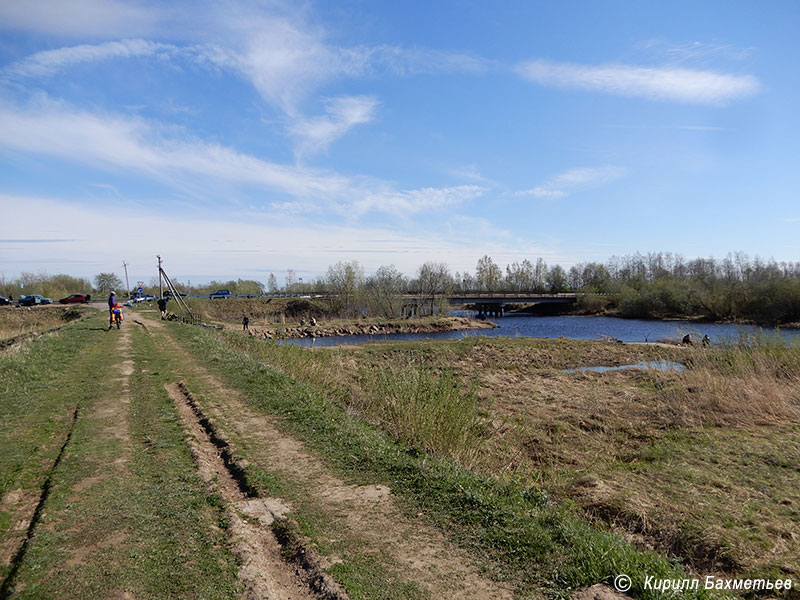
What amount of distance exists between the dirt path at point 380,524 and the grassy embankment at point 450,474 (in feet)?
0.62

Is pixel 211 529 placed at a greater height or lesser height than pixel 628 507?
greater

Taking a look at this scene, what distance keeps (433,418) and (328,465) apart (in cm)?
209

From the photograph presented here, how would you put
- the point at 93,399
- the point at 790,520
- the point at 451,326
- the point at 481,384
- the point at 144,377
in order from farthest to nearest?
the point at 451,326 → the point at 481,384 → the point at 144,377 → the point at 93,399 → the point at 790,520

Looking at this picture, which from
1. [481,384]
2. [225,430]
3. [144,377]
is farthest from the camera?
[481,384]

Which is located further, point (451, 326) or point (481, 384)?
point (451, 326)

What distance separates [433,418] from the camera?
23.5 ft

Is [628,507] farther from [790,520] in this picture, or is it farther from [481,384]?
[481,384]

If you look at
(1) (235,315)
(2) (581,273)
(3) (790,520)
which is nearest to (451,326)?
(1) (235,315)

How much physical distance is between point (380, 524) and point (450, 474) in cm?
131

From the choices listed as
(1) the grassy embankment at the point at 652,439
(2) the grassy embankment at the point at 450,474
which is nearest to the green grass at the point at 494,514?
(2) the grassy embankment at the point at 450,474
